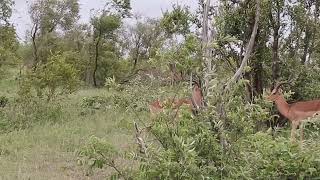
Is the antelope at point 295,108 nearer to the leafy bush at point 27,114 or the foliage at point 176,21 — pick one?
the foliage at point 176,21

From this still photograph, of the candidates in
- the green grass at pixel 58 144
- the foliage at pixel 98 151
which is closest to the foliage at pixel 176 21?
the green grass at pixel 58 144

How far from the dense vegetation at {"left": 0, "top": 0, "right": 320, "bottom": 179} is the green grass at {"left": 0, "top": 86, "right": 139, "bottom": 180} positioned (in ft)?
0.06

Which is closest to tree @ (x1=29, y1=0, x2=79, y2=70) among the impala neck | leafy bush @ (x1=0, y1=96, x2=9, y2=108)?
leafy bush @ (x1=0, y1=96, x2=9, y2=108)

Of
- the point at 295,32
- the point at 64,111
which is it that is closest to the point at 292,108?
the point at 295,32

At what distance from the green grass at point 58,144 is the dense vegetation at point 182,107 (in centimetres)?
2

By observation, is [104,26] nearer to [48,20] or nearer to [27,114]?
[48,20]

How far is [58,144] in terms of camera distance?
9031 millimetres

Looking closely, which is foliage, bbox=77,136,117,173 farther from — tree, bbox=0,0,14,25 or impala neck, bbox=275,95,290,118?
tree, bbox=0,0,14,25

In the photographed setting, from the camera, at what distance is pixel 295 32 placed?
9938 mm

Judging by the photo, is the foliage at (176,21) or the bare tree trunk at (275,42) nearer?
the foliage at (176,21)

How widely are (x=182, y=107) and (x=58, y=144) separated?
550 centimetres

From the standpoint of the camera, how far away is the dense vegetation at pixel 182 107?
372 centimetres

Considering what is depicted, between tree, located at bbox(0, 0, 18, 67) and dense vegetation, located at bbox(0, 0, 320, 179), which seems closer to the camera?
dense vegetation, located at bbox(0, 0, 320, 179)

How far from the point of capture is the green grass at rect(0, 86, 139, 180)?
6.82m
